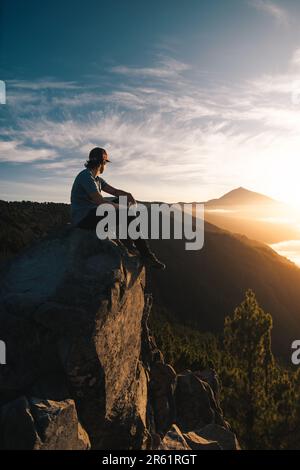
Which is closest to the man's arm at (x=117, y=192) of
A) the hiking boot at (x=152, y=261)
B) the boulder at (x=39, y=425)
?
A: the hiking boot at (x=152, y=261)

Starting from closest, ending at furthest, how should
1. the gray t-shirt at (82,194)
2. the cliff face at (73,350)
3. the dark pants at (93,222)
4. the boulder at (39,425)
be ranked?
the boulder at (39,425) → the cliff face at (73,350) → the gray t-shirt at (82,194) → the dark pants at (93,222)

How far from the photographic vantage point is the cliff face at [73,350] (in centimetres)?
788

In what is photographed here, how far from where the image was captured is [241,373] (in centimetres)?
2264

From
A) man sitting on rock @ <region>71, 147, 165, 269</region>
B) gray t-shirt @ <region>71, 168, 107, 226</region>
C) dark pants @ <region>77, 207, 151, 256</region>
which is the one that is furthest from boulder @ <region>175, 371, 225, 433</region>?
gray t-shirt @ <region>71, 168, 107, 226</region>

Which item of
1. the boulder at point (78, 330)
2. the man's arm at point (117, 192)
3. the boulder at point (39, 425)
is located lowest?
the boulder at point (39, 425)

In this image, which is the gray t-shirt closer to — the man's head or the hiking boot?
the man's head

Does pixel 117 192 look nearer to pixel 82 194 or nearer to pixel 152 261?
pixel 82 194

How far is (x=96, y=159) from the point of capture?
434 inches

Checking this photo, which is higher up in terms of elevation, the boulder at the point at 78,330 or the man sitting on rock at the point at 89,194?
the man sitting on rock at the point at 89,194

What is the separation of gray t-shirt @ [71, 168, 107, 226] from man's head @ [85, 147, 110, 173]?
1.15 ft

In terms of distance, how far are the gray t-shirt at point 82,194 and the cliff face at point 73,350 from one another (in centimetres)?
59

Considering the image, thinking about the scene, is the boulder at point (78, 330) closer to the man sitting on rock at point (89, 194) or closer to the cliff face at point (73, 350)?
the cliff face at point (73, 350)

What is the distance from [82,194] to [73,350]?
14.5ft
